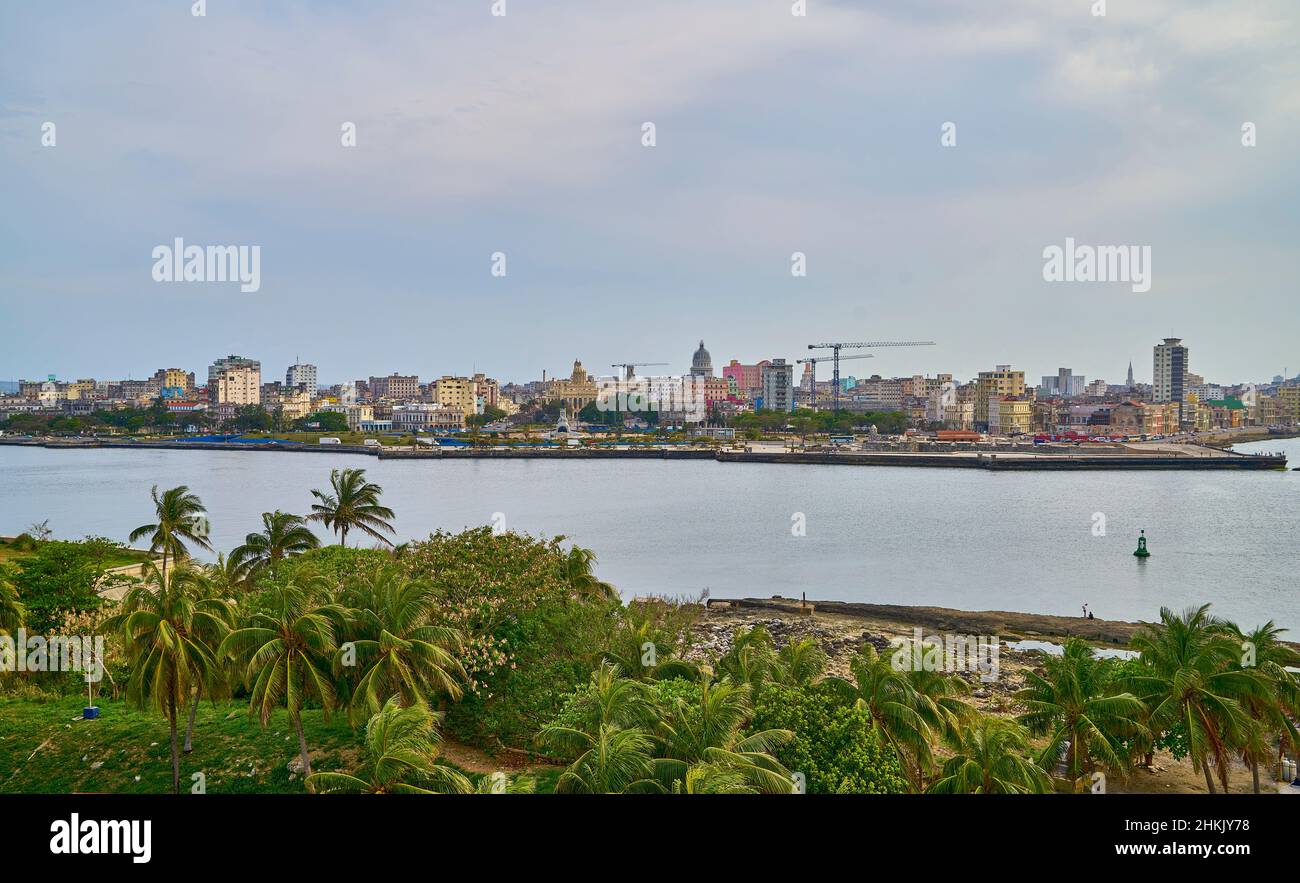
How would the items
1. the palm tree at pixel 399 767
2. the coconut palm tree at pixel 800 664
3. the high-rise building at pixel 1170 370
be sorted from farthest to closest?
the high-rise building at pixel 1170 370
the coconut palm tree at pixel 800 664
the palm tree at pixel 399 767

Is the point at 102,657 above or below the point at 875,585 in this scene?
above

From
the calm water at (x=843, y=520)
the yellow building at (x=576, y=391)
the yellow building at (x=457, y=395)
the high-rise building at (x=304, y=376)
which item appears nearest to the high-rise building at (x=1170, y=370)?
the calm water at (x=843, y=520)

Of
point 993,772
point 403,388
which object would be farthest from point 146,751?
point 403,388

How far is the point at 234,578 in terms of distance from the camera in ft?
33.2

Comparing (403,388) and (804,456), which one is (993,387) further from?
(403,388)

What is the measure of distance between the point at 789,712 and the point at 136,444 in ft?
214

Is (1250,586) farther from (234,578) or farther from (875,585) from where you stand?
(234,578)

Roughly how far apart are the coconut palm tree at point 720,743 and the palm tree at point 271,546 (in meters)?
7.35

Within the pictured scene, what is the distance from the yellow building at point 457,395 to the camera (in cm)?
8519

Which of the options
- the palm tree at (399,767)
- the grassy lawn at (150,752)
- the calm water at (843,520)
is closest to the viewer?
the palm tree at (399,767)

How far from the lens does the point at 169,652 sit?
5473 mm

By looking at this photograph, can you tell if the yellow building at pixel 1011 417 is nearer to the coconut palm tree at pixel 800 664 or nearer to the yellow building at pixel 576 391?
the yellow building at pixel 576 391

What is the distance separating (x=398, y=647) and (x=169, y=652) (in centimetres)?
138
